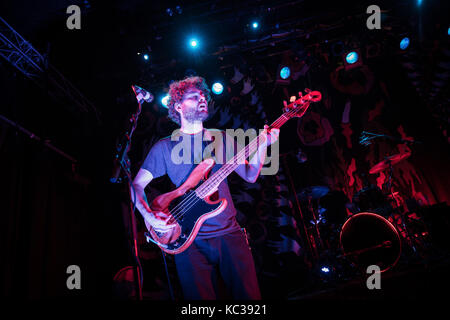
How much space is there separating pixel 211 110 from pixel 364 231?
3.65 metres

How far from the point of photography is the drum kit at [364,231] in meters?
4.18

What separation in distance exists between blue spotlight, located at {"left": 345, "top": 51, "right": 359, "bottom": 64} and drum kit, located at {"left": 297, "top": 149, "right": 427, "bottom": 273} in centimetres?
231

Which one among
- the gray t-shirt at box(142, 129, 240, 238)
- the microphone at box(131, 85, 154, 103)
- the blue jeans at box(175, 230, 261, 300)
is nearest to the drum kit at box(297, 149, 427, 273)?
the gray t-shirt at box(142, 129, 240, 238)

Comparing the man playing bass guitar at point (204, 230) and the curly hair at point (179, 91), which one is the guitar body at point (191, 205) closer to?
the man playing bass guitar at point (204, 230)

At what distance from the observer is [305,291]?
419 cm

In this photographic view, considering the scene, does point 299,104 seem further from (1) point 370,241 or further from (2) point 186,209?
(1) point 370,241

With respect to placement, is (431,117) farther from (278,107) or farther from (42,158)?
(42,158)

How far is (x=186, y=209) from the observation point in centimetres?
248

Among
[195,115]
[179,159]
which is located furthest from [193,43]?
[179,159]

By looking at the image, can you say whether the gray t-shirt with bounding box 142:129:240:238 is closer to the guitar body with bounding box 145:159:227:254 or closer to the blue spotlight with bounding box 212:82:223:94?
the guitar body with bounding box 145:159:227:254

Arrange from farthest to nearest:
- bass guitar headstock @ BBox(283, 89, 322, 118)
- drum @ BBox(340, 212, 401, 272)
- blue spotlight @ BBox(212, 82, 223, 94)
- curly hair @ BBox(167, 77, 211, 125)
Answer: blue spotlight @ BBox(212, 82, 223, 94) → drum @ BBox(340, 212, 401, 272) → curly hair @ BBox(167, 77, 211, 125) → bass guitar headstock @ BBox(283, 89, 322, 118)

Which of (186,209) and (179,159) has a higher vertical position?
(179,159)

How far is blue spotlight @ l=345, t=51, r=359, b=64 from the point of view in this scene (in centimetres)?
559
